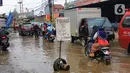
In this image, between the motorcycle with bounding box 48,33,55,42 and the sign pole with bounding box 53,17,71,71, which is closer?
the sign pole with bounding box 53,17,71,71

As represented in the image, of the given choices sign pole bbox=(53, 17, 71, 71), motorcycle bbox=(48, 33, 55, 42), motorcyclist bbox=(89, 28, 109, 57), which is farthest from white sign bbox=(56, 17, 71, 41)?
motorcycle bbox=(48, 33, 55, 42)

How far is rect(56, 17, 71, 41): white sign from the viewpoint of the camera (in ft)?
34.3

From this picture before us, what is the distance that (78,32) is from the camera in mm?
20469

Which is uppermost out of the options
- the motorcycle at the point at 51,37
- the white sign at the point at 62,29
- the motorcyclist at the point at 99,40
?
the white sign at the point at 62,29

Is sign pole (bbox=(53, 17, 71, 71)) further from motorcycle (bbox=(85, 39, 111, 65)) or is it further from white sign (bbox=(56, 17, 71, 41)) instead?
motorcycle (bbox=(85, 39, 111, 65))

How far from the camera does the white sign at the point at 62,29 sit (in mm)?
10445

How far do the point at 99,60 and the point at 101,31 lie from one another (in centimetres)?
111

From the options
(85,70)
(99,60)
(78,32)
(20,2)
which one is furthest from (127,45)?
(20,2)

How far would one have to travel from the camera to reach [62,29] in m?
10.5

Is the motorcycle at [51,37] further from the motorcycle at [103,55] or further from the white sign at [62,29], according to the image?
the white sign at [62,29]

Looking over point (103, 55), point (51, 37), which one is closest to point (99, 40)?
point (103, 55)

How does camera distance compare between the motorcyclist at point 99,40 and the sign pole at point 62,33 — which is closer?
the sign pole at point 62,33

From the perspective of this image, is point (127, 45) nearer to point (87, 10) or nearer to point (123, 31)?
point (123, 31)

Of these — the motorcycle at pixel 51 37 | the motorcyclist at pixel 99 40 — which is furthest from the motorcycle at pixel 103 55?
the motorcycle at pixel 51 37
